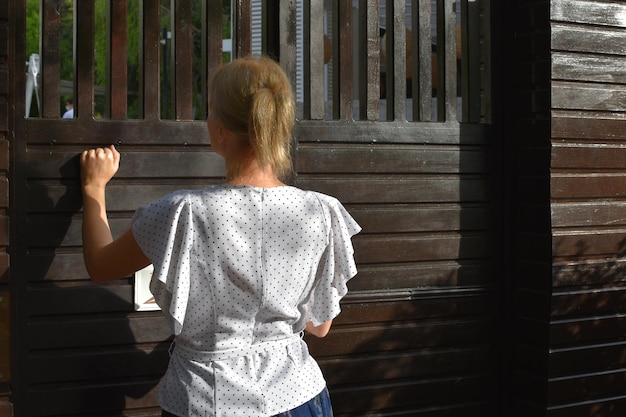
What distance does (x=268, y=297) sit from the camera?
2.60m

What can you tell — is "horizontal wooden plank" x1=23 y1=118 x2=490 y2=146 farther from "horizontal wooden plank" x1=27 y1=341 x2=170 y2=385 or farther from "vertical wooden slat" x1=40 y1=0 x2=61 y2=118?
"horizontal wooden plank" x1=27 y1=341 x2=170 y2=385

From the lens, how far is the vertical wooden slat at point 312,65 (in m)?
4.04

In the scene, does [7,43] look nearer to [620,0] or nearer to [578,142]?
[578,142]

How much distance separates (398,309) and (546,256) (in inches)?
28.1

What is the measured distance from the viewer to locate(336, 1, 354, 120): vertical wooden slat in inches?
162

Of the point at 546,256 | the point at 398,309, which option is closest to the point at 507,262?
the point at 546,256

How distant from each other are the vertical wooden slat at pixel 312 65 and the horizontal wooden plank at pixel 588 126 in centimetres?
106

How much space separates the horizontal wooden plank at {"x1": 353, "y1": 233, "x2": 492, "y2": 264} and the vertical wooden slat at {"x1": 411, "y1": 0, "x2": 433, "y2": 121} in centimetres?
53

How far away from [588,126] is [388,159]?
3.20ft

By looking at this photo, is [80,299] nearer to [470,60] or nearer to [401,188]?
[401,188]

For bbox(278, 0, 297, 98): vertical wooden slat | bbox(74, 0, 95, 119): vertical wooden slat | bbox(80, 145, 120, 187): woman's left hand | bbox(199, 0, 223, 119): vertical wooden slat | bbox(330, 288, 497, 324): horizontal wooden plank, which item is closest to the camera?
bbox(80, 145, 120, 187): woman's left hand

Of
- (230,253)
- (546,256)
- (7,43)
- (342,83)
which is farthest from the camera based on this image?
(546,256)

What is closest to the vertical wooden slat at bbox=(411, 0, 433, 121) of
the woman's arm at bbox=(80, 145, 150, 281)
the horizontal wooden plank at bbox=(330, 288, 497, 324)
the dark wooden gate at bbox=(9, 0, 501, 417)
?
the dark wooden gate at bbox=(9, 0, 501, 417)

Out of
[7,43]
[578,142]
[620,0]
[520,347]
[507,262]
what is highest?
[620,0]
